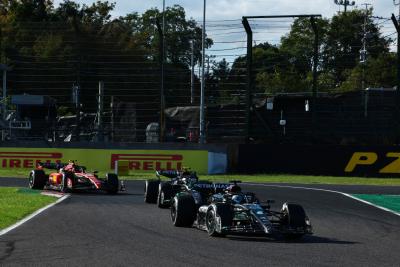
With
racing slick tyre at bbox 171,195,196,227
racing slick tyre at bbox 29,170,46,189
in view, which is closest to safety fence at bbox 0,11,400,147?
racing slick tyre at bbox 29,170,46,189

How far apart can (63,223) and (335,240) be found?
4807 millimetres

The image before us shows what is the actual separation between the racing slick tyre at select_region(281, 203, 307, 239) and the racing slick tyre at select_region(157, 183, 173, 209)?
556cm

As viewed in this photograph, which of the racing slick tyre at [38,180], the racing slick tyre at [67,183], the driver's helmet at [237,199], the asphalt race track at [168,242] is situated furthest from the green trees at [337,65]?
the driver's helmet at [237,199]

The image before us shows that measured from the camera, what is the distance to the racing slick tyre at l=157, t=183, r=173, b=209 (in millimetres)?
18259

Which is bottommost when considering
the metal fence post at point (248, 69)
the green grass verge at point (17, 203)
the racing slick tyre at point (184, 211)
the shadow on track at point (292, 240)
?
the green grass verge at point (17, 203)

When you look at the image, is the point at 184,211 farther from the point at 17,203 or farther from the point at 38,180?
the point at 38,180

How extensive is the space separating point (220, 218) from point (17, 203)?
7.09m

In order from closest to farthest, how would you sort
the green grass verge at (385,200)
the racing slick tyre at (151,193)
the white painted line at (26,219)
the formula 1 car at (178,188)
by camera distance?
the white painted line at (26,219), the formula 1 car at (178,188), the racing slick tyre at (151,193), the green grass verge at (385,200)

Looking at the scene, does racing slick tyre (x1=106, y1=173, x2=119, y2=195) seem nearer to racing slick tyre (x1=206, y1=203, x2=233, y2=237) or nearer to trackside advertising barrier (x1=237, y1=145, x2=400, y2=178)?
racing slick tyre (x1=206, y1=203, x2=233, y2=237)

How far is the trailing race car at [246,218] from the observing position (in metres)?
12.5

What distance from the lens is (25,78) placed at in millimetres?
38094

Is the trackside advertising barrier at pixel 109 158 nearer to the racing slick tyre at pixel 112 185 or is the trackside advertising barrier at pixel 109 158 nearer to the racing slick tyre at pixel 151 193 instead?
the racing slick tyre at pixel 112 185

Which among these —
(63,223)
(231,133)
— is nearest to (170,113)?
(231,133)

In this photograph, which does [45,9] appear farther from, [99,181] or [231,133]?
[99,181]
